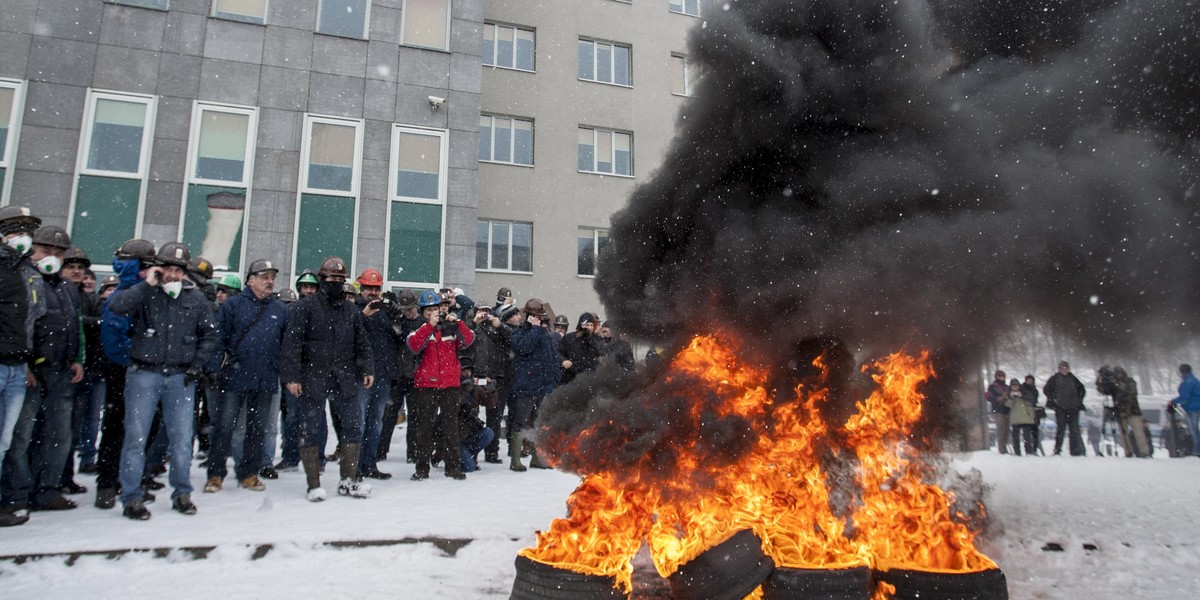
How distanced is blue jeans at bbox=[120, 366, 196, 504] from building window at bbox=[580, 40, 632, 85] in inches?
636

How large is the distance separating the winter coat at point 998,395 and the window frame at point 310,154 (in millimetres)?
14052

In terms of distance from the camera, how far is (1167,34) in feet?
16.1

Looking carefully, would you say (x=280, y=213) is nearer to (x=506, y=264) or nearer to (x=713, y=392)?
(x=506, y=264)

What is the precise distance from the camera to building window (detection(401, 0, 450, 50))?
1628cm

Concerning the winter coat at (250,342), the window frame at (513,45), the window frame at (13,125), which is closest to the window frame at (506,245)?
the window frame at (513,45)

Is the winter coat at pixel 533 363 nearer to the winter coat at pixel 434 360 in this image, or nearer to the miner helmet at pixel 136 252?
the winter coat at pixel 434 360

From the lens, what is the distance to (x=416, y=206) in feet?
51.9

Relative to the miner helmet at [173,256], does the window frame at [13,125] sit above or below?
above

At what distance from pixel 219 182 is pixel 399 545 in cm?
1261

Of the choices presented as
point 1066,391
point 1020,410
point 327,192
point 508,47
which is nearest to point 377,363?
point 327,192

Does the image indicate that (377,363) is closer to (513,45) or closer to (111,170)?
(111,170)

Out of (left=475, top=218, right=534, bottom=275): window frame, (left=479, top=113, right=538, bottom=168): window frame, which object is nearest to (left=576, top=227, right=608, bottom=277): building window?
(left=475, top=218, right=534, bottom=275): window frame

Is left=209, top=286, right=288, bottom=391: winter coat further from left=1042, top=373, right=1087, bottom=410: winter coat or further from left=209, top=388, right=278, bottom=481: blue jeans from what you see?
left=1042, top=373, right=1087, bottom=410: winter coat

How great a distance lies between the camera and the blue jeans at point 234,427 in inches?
272
